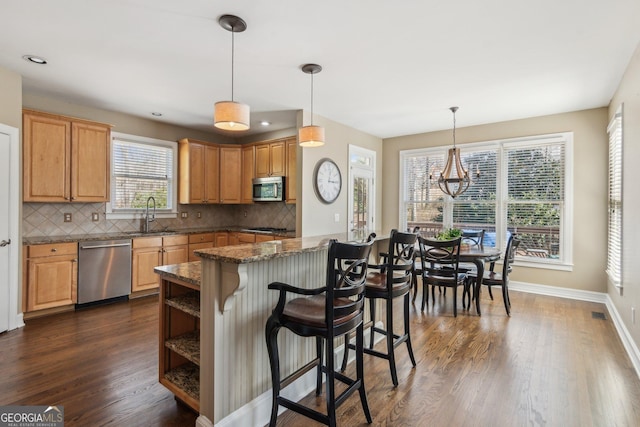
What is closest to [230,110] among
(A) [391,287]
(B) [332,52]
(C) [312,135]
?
(C) [312,135]

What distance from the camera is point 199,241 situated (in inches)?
210

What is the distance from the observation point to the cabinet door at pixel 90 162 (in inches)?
164

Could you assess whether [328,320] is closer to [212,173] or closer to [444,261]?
[444,261]

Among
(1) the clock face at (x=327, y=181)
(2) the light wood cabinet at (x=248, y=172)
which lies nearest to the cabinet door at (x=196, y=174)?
(2) the light wood cabinet at (x=248, y=172)

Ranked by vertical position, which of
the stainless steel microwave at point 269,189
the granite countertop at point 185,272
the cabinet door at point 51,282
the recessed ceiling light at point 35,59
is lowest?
the cabinet door at point 51,282

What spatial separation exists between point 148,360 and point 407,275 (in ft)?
7.55

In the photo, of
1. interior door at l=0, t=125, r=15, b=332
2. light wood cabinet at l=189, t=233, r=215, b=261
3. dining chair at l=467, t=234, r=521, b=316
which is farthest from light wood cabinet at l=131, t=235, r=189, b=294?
dining chair at l=467, t=234, r=521, b=316

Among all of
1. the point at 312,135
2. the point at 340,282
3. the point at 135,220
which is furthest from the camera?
the point at 135,220

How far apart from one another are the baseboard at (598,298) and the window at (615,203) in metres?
0.37

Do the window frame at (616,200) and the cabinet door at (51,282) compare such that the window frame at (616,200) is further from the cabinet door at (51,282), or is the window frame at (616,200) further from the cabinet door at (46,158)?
the cabinet door at (46,158)

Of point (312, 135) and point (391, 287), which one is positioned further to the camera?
point (312, 135)

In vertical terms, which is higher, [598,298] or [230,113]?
[230,113]

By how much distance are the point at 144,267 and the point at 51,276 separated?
1.05 metres

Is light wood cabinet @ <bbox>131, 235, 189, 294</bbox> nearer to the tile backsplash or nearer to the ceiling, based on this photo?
the tile backsplash
